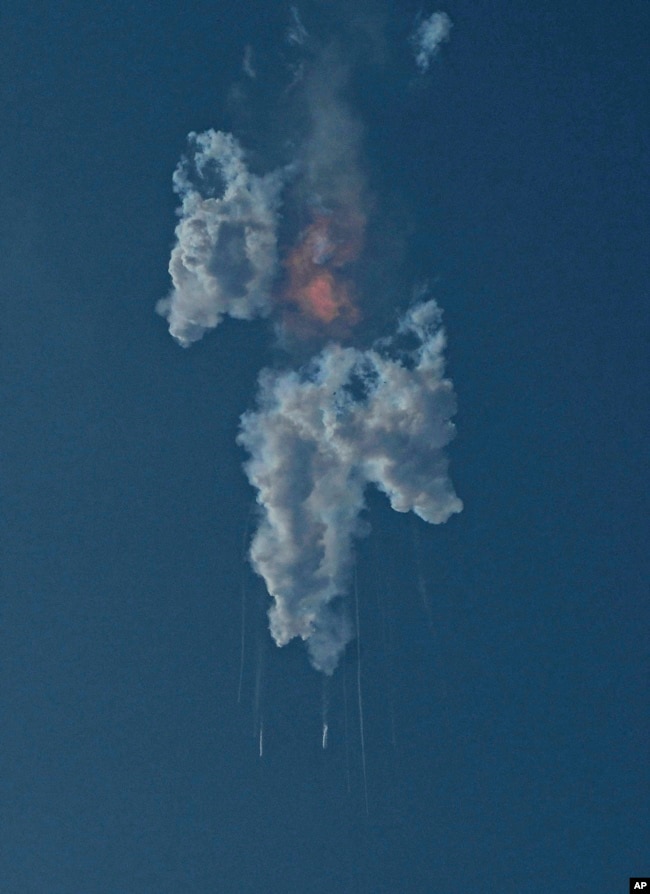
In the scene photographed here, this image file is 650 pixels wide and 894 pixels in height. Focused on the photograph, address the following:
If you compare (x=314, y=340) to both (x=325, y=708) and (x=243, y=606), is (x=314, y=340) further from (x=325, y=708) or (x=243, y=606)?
(x=325, y=708)

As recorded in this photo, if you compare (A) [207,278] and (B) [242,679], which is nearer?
(A) [207,278]

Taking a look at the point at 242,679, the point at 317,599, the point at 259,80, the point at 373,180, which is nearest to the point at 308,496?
the point at 317,599

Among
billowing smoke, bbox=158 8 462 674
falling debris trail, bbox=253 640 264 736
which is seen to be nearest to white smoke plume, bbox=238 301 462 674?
billowing smoke, bbox=158 8 462 674

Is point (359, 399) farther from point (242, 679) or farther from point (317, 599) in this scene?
point (242, 679)

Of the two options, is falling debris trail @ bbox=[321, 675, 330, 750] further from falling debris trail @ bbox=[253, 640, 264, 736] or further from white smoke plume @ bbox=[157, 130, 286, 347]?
white smoke plume @ bbox=[157, 130, 286, 347]

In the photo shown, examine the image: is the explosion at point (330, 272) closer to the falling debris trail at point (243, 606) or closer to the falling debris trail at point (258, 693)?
the falling debris trail at point (243, 606)

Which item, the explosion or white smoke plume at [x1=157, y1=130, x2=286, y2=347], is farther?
the explosion
